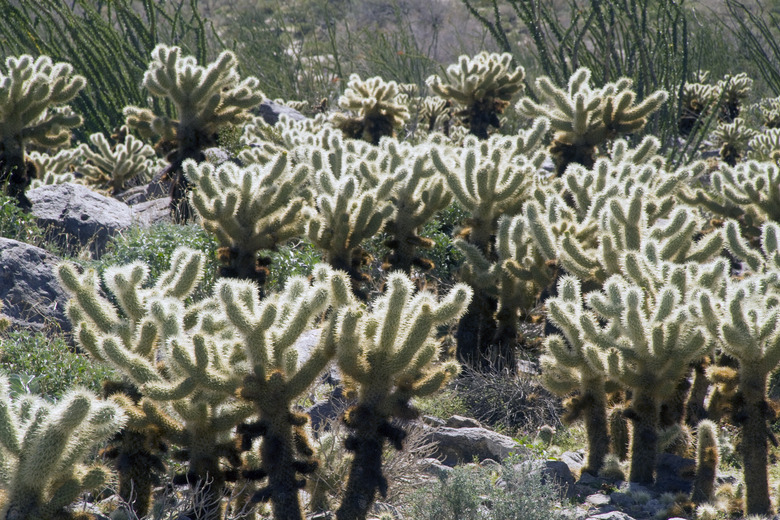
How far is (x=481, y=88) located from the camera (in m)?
11.6

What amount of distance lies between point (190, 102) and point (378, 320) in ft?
19.0

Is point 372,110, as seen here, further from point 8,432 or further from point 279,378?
point 8,432

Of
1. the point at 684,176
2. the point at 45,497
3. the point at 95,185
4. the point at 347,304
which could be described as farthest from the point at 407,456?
the point at 95,185

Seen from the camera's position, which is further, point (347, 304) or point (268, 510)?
point (268, 510)

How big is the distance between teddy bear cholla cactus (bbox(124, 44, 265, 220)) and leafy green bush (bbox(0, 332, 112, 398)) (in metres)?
3.46

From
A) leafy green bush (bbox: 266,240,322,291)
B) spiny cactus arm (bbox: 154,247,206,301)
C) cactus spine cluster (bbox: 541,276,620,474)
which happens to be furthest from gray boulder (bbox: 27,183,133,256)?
cactus spine cluster (bbox: 541,276,620,474)

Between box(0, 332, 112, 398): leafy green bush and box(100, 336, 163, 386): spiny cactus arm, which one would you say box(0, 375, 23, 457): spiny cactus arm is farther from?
box(0, 332, 112, 398): leafy green bush

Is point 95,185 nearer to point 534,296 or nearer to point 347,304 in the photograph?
point 534,296

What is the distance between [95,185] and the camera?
13172mm

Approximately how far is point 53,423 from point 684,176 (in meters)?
6.97

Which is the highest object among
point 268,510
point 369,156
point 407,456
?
point 369,156

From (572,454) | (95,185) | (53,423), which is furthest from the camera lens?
(95,185)

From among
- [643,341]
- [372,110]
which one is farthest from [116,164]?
[643,341]

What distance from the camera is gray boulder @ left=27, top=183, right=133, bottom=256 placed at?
894 centimetres
